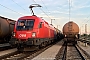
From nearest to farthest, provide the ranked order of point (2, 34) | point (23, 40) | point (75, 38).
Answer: point (23, 40) → point (2, 34) → point (75, 38)

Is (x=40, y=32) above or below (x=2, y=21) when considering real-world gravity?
below

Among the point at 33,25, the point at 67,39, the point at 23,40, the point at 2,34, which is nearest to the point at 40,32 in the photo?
the point at 33,25

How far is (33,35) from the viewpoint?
14.3 meters

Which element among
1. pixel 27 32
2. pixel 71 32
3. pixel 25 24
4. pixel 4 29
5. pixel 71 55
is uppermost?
pixel 25 24

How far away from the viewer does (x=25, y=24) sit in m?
15.0

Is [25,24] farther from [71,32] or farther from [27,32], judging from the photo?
[71,32]

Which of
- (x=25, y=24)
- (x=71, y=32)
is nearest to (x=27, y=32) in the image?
(x=25, y=24)

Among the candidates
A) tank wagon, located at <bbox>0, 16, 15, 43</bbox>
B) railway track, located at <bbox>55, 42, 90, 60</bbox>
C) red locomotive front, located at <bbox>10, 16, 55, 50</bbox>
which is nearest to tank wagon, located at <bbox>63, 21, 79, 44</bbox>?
railway track, located at <bbox>55, 42, 90, 60</bbox>

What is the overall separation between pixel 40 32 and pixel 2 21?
15.9 ft

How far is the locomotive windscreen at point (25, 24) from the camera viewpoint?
14.7 meters

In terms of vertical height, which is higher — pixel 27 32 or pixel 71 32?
pixel 71 32

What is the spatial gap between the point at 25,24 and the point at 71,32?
10.3 meters

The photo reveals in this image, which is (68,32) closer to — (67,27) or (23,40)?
(67,27)

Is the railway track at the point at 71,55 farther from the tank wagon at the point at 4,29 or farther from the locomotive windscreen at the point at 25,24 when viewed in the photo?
the tank wagon at the point at 4,29
